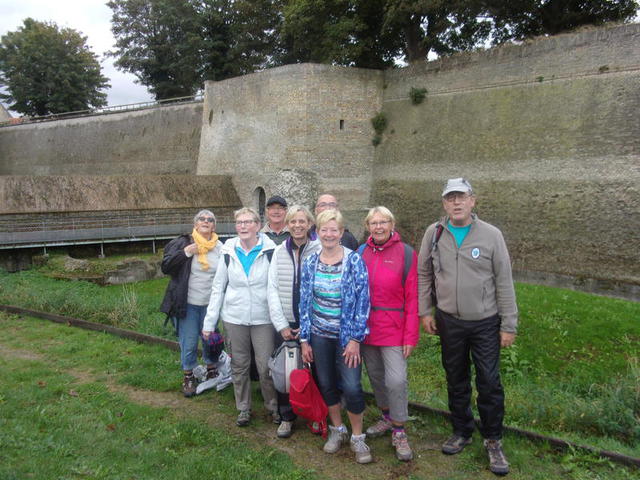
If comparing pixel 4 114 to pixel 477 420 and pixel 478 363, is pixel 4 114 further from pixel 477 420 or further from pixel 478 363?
pixel 478 363

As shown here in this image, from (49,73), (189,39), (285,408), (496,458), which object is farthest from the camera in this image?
(49,73)

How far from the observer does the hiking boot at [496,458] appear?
11.4 ft

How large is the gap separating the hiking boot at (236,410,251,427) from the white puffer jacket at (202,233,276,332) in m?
0.80

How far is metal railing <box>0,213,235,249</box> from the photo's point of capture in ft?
48.0

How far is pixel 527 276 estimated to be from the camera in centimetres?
1384

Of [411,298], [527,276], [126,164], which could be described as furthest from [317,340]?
[126,164]

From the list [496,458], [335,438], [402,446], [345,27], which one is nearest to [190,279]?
[335,438]

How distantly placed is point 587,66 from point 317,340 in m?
12.9

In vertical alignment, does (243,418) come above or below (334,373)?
below

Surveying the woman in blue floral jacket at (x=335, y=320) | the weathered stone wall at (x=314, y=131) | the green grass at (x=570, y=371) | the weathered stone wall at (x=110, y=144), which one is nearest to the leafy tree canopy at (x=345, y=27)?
the weathered stone wall at (x=314, y=131)

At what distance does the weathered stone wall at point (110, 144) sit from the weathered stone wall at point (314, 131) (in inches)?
310

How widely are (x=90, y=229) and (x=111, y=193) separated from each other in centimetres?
284

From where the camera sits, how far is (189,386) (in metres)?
4.90

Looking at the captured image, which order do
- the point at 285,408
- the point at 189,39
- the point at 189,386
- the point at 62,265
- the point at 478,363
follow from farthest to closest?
the point at 189,39
the point at 62,265
the point at 189,386
the point at 285,408
the point at 478,363
